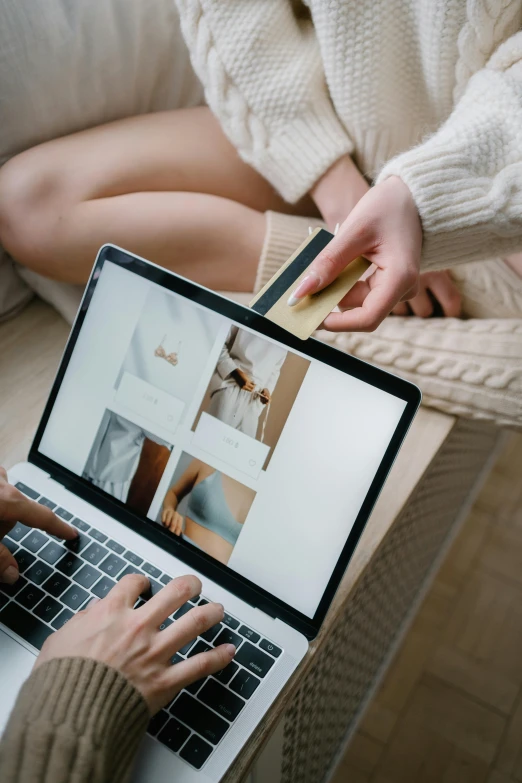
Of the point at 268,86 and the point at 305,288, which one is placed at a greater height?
the point at 268,86

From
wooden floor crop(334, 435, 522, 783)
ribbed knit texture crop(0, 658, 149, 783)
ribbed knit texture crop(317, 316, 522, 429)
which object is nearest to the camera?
ribbed knit texture crop(0, 658, 149, 783)

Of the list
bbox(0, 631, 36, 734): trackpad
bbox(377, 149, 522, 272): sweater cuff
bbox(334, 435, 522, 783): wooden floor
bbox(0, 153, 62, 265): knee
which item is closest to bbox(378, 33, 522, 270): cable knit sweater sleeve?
bbox(377, 149, 522, 272): sweater cuff

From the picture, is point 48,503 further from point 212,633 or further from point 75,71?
point 75,71

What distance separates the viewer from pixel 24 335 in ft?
2.46

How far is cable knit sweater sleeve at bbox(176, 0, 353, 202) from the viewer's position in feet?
2.11

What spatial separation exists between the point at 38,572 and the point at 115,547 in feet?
0.22

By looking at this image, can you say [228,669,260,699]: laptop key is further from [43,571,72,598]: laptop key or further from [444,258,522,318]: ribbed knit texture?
[444,258,522,318]: ribbed knit texture

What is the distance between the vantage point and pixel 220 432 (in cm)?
51

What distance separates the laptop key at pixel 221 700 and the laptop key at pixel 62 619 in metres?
0.12

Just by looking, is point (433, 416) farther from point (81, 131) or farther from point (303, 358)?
point (81, 131)

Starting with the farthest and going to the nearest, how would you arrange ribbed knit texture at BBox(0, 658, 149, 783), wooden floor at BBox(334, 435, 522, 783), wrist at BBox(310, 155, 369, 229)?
wooden floor at BBox(334, 435, 522, 783) < wrist at BBox(310, 155, 369, 229) < ribbed knit texture at BBox(0, 658, 149, 783)

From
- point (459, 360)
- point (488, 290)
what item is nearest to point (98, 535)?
point (459, 360)

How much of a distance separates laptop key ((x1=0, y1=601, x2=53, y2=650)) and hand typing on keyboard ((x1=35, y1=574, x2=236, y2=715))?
0.10ft

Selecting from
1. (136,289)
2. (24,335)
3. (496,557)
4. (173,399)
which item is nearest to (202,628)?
(173,399)
